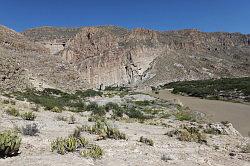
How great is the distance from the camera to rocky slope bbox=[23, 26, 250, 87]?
12531 cm

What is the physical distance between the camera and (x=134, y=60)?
436ft

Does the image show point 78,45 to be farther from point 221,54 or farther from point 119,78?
point 221,54

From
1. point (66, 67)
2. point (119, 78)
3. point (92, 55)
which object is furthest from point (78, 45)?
point (66, 67)

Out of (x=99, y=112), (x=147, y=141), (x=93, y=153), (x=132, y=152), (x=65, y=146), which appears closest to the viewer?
(x=93, y=153)

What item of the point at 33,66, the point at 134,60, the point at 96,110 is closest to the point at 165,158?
the point at 96,110

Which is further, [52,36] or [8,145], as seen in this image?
[52,36]

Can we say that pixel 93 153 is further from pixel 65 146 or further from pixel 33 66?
pixel 33 66

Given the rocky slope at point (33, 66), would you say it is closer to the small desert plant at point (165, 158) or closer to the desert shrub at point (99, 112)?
the desert shrub at point (99, 112)

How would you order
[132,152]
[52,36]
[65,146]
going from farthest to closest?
1. [52,36]
2. [132,152]
3. [65,146]

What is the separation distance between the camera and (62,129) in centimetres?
1588

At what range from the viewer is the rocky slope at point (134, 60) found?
125 metres

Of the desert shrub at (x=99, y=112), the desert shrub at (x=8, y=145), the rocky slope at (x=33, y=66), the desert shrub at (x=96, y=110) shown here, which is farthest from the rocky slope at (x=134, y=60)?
the desert shrub at (x=8, y=145)

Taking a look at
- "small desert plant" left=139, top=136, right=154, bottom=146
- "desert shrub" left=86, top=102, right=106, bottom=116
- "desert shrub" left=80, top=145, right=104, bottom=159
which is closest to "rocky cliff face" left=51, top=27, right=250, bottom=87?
"desert shrub" left=86, top=102, right=106, bottom=116

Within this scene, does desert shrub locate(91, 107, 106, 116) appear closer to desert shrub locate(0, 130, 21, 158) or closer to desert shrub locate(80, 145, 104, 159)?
desert shrub locate(80, 145, 104, 159)
